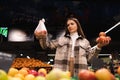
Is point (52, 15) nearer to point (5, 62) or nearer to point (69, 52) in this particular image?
point (69, 52)

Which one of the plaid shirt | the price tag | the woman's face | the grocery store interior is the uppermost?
the grocery store interior

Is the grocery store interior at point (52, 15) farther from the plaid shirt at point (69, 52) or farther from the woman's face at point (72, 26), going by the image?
the woman's face at point (72, 26)

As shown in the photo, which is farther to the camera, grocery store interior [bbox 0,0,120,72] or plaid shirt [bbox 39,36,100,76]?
grocery store interior [bbox 0,0,120,72]

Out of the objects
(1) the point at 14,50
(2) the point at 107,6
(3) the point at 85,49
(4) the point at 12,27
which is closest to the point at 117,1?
(2) the point at 107,6

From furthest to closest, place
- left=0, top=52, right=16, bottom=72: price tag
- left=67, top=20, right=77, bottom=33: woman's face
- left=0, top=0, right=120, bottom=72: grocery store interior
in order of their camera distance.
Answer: left=0, top=0, right=120, bottom=72: grocery store interior → left=67, top=20, right=77, bottom=33: woman's face → left=0, top=52, right=16, bottom=72: price tag

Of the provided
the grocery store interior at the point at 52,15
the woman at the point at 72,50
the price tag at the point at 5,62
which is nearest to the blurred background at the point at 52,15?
the grocery store interior at the point at 52,15

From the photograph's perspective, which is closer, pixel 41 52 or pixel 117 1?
pixel 117 1

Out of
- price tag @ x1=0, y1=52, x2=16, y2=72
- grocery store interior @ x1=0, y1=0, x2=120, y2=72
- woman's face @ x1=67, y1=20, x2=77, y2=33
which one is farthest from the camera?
grocery store interior @ x1=0, y1=0, x2=120, y2=72

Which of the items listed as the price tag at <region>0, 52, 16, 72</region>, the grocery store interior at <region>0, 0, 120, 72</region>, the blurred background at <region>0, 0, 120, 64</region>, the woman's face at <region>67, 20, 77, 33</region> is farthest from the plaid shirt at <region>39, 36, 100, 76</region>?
the blurred background at <region>0, 0, 120, 64</region>

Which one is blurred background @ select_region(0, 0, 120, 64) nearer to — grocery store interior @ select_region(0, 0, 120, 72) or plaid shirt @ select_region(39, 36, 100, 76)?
grocery store interior @ select_region(0, 0, 120, 72)

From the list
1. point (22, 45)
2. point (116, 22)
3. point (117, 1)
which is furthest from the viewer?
point (22, 45)

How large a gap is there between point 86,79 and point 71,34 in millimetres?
1879

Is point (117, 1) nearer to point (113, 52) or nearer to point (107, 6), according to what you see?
point (107, 6)

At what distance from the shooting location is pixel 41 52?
53.1 feet
